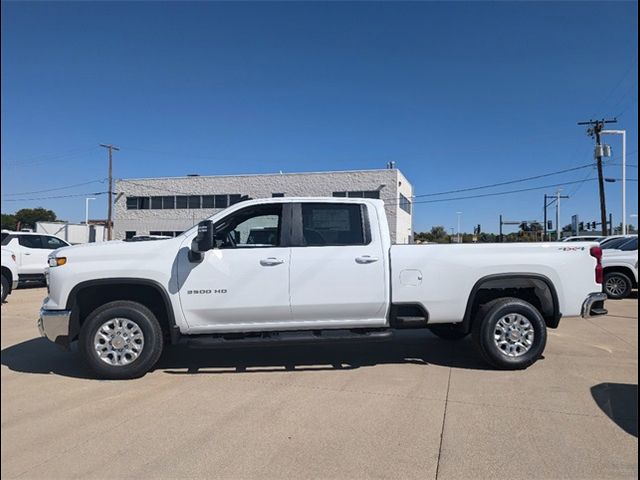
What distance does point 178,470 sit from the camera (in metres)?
3.30

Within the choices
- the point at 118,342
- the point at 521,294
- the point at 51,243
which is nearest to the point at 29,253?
the point at 51,243

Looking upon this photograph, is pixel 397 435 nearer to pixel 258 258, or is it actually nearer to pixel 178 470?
pixel 178 470

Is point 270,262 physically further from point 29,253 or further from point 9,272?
point 29,253

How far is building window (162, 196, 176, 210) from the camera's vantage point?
44312 mm

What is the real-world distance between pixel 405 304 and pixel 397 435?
189 cm

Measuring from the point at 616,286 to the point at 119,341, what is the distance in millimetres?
12059

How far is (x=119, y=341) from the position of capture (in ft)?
16.9

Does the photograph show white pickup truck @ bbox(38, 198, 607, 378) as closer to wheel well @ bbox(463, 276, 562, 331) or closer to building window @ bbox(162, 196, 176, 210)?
wheel well @ bbox(463, 276, 562, 331)

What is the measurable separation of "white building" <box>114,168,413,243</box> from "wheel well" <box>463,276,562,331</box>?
30819mm

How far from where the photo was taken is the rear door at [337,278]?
5.34 m

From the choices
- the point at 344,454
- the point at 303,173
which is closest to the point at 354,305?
the point at 344,454

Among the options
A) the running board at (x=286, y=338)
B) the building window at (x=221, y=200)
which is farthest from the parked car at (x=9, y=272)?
the building window at (x=221, y=200)

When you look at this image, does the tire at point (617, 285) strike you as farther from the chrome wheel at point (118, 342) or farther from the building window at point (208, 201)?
the building window at point (208, 201)

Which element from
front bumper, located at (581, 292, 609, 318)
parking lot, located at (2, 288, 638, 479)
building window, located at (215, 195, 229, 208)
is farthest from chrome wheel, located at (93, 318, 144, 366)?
building window, located at (215, 195, 229, 208)
